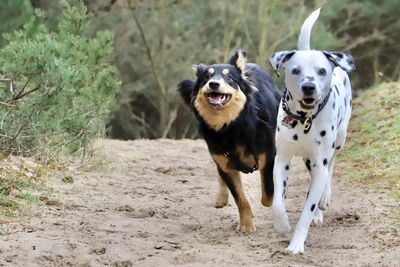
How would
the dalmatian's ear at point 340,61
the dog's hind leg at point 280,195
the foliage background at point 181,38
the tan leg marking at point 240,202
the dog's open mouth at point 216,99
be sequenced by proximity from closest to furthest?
1. the dalmatian's ear at point 340,61
2. the dog's hind leg at point 280,195
3. the dog's open mouth at point 216,99
4. the tan leg marking at point 240,202
5. the foliage background at point 181,38

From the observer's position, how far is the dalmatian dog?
5.69 metres

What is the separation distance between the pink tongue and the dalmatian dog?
523mm

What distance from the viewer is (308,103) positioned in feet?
18.7

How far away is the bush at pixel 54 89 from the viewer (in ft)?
25.6

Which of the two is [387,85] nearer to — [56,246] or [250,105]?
[250,105]

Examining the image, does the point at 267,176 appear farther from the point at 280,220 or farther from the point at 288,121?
the point at 288,121

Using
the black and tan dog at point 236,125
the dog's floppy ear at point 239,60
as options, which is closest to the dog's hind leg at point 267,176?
the black and tan dog at point 236,125

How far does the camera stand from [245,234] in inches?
256

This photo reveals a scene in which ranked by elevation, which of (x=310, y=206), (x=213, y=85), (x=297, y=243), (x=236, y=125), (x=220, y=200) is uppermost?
(x=213, y=85)

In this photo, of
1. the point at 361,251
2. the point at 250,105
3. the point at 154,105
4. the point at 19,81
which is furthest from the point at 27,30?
the point at 154,105

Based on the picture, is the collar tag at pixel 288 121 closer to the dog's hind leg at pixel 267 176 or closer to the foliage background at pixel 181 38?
the dog's hind leg at pixel 267 176

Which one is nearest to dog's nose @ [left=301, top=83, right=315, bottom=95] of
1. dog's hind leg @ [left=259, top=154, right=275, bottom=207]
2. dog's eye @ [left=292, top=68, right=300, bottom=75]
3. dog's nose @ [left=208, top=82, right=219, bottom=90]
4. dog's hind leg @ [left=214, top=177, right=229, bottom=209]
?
A: dog's eye @ [left=292, top=68, right=300, bottom=75]

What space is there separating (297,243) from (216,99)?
4.42ft

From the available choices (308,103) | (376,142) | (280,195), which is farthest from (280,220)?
(376,142)
